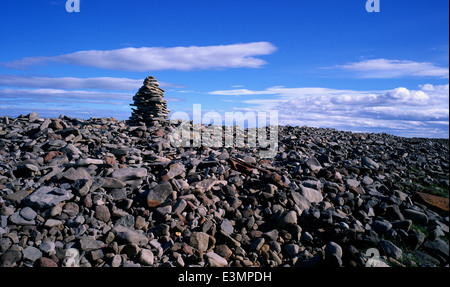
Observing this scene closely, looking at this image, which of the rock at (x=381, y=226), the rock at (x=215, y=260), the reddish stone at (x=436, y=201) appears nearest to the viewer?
the rock at (x=215, y=260)

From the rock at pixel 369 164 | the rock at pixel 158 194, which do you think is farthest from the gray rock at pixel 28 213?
the rock at pixel 369 164

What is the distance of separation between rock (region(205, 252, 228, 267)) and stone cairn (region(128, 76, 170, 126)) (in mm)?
9636

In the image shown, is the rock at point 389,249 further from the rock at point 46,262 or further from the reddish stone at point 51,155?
the reddish stone at point 51,155

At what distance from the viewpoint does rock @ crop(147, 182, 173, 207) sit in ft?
21.5

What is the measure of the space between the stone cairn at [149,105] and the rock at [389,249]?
10909 mm

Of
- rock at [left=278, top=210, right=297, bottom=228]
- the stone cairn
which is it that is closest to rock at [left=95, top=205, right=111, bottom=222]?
rock at [left=278, top=210, right=297, bottom=228]

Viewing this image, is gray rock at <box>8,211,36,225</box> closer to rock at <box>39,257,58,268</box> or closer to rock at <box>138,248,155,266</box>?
rock at <box>39,257,58,268</box>

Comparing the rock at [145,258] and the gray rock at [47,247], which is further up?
the gray rock at [47,247]

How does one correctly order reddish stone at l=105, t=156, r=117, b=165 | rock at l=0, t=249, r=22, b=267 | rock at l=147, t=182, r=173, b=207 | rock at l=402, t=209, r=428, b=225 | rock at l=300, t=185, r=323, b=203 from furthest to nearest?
1. reddish stone at l=105, t=156, r=117, b=165
2. rock at l=300, t=185, r=323, b=203
3. rock at l=402, t=209, r=428, b=225
4. rock at l=147, t=182, r=173, b=207
5. rock at l=0, t=249, r=22, b=267

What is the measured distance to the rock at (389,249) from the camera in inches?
244

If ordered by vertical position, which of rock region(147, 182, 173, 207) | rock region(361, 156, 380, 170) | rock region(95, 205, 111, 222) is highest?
rock region(361, 156, 380, 170)

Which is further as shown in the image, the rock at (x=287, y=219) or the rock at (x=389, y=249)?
the rock at (x=287, y=219)

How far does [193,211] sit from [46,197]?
3.12m
